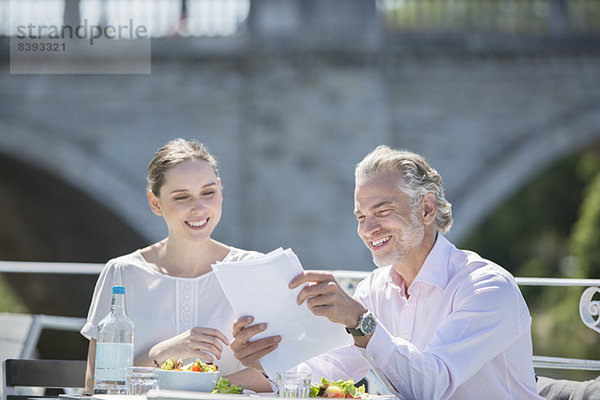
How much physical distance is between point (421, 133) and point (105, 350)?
26.0ft

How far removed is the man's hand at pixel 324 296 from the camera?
1.71 meters

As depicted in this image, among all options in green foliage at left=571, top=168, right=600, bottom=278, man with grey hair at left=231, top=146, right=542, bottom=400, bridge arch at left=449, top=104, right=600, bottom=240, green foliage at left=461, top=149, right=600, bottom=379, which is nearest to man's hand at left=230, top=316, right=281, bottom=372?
man with grey hair at left=231, top=146, right=542, bottom=400

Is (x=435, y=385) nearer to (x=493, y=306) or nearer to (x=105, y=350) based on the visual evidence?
(x=493, y=306)

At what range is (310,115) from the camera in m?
9.13

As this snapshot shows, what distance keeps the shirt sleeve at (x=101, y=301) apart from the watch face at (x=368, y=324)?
2.53 ft

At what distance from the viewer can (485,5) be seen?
31.7 ft

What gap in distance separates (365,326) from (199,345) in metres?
0.44

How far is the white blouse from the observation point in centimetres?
226

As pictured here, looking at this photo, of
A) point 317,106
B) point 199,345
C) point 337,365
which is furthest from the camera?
point 317,106

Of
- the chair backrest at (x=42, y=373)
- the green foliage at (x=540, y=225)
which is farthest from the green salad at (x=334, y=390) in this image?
the green foliage at (x=540, y=225)

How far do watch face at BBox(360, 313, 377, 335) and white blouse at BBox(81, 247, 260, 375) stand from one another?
0.58m

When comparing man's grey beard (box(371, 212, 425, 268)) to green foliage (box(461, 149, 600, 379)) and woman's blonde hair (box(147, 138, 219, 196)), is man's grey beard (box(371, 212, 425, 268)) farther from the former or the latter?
green foliage (box(461, 149, 600, 379))

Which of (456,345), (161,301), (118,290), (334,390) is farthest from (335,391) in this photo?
(161,301)

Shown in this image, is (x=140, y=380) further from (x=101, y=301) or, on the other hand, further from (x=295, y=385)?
(x=101, y=301)
